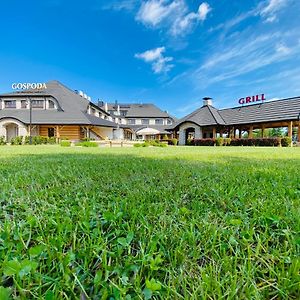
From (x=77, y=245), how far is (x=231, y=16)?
2134 cm

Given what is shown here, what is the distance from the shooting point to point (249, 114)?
24.6 m

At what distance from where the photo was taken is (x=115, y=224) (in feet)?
4.47

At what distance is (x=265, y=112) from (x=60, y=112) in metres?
24.6

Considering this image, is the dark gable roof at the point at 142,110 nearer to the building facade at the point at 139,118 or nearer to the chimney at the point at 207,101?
the building facade at the point at 139,118

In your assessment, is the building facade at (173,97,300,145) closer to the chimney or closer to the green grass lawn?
the chimney

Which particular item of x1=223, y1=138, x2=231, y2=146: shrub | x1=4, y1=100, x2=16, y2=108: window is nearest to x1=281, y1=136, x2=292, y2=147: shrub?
x1=223, y1=138, x2=231, y2=146: shrub

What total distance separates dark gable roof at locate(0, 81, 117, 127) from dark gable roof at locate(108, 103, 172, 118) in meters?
16.1

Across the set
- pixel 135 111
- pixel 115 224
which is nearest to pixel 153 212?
pixel 115 224

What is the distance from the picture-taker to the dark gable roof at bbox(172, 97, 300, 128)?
830 inches

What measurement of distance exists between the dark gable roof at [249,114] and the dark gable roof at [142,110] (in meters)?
Answer: 18.5

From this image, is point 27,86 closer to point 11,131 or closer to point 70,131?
point 11,131

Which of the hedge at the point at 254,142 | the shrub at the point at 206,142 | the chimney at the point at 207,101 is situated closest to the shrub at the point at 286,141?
the hedge at the point at 254,142

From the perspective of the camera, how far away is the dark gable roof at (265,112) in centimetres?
2078

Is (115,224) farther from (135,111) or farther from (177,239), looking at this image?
(135,111)
